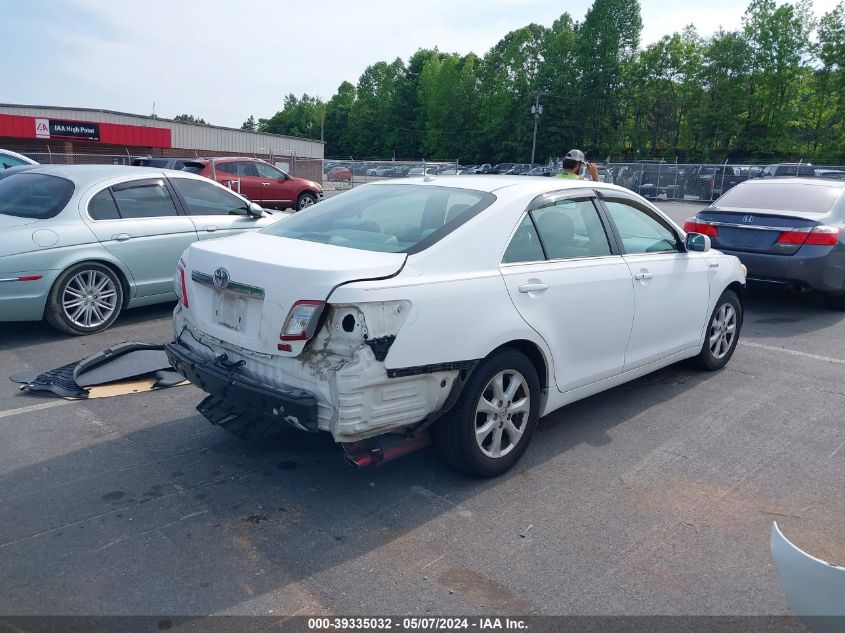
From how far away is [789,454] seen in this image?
438 cm

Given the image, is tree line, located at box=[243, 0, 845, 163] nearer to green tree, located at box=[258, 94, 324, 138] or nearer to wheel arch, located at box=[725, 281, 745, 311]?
green tree, located at box=[258, 94, 324, 138]

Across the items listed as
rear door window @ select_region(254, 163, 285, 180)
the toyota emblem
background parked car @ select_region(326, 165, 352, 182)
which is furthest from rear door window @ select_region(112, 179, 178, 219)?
background parked car @ select_region(326, 165, 352, 182)

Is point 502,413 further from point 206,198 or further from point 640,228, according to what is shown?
point 206,198

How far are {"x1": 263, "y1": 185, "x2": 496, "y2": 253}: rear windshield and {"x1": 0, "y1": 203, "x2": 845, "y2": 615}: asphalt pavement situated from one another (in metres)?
1.29

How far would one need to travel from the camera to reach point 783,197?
8641 mm

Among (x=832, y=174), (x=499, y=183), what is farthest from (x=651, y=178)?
(x=499, y=183)

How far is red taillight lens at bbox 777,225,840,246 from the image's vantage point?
793cm

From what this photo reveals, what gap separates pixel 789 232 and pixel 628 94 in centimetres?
7359

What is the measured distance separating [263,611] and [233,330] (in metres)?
1.47

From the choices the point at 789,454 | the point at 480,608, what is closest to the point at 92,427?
the point at 480,608

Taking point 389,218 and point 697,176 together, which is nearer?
point 389,218

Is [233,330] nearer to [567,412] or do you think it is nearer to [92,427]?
[92,427]

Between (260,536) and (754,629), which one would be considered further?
(260,536)

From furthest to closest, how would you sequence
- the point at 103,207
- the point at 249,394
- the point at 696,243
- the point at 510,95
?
the point at 510,95 < the point at 103,207 < the point at 696,243 < the point at 249,394
